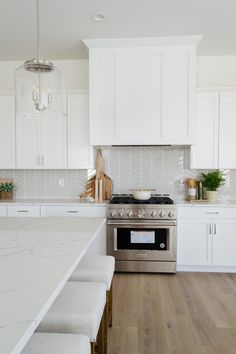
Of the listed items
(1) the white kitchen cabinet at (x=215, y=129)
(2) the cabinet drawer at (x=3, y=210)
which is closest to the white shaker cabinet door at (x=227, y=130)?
(1) the white kitchen cabinet at (x=215, y=129)

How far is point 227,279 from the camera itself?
3.63 meters

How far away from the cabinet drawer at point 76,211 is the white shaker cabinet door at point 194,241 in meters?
1.01

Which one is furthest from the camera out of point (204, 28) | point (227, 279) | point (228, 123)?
point (228, 123)

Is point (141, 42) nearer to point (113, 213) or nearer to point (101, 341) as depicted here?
point (113, 213)

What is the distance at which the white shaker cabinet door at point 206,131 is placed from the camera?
13.0 feet

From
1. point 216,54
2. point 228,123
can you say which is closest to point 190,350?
point 228,123

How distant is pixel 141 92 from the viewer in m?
3.84

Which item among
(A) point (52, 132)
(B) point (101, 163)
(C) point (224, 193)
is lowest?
(C) point (224, 193)

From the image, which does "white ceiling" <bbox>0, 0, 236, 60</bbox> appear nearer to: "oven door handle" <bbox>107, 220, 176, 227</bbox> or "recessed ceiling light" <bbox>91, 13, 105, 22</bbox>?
"recessed ceiling light" <bbox>91, 13, 105, 22</bbox>

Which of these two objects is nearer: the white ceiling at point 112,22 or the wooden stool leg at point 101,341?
the wooden stool leg at point 101,341

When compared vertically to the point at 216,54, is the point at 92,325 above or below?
below

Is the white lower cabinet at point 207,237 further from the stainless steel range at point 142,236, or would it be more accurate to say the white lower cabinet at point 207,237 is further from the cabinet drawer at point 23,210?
the cabinet drawer at point 23,210

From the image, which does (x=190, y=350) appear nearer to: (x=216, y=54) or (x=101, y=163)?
(x=101, y=163)

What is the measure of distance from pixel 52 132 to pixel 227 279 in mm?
2885
